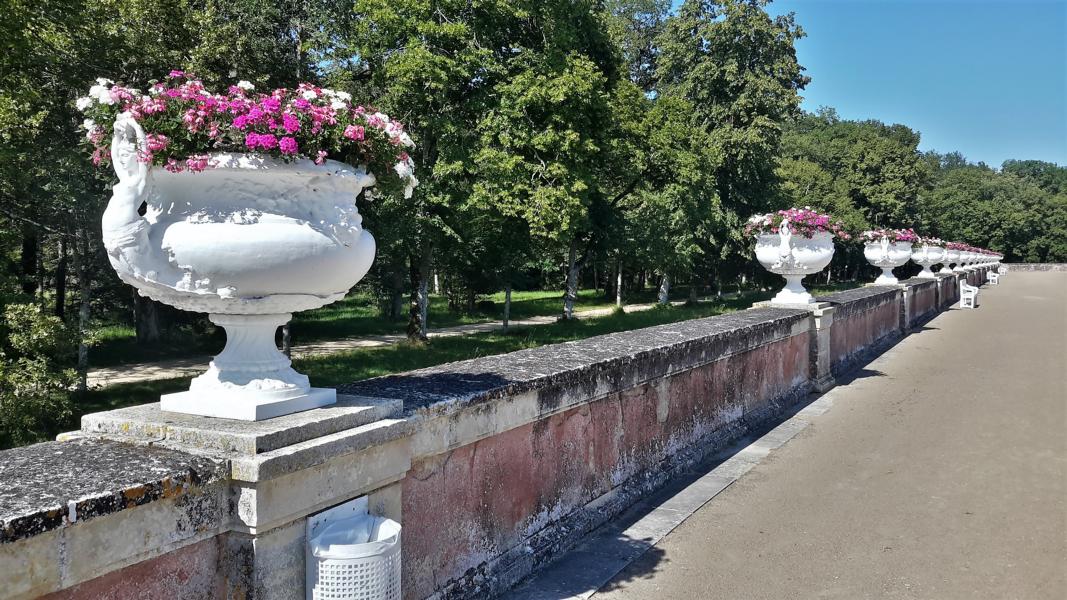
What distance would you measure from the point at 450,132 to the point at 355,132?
14237 millimetres

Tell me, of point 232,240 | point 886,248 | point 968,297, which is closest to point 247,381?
point 232,240

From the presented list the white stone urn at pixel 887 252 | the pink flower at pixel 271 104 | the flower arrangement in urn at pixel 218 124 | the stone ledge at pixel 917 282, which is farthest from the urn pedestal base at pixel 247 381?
the white stone urn at pixel 887 252

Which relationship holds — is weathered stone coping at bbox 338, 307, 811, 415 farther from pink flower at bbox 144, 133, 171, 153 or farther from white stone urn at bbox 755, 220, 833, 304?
white stone urn at bbox 755, 220, 833, 304

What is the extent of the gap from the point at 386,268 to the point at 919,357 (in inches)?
564

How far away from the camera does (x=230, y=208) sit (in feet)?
8.39

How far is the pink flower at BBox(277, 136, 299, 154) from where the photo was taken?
2500 millimetres

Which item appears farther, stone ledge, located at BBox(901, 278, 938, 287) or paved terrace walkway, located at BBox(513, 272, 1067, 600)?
stone ledge, located at BBox(901, 278, 938, 287)

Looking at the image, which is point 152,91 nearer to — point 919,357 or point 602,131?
point 919,357

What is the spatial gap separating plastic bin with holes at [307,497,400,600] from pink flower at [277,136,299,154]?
1.25 meters

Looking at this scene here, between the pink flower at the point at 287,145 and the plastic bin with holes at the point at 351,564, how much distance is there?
125cm

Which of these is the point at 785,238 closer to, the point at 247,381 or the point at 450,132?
the point at 247,381

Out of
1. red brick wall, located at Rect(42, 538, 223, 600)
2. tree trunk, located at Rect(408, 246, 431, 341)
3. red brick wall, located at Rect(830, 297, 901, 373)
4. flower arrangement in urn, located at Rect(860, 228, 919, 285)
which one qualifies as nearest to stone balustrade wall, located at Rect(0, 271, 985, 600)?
red brick wall, located at Rect(42, 538, 223, 600)

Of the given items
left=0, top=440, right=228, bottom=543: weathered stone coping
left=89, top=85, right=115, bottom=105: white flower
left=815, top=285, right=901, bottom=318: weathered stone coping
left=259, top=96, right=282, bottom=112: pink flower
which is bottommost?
left=0, top=440, right=228, bottom=543: weathered stone coping

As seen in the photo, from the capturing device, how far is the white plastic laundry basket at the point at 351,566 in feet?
8.25
